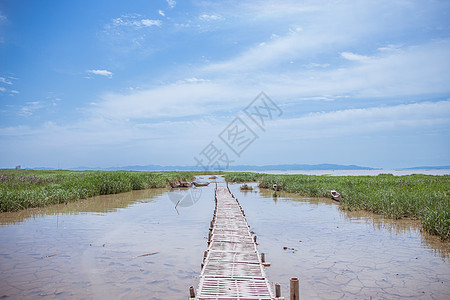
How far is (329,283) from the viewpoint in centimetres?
677

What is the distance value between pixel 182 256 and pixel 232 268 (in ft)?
8.25

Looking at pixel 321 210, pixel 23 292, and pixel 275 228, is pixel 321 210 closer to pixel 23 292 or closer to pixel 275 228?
pixel 275 228

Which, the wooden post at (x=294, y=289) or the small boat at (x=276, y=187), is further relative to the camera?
the small boat at (x=276, y=187)

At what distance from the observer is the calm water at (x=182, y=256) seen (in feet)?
21.3

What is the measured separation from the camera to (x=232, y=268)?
21.8 ft

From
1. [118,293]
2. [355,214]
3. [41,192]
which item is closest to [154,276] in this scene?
[118,293]

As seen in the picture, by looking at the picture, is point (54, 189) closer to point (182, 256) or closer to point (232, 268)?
point (182, 256)

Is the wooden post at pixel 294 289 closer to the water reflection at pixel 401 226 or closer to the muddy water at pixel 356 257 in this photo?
the muddy water at pixel 356 257

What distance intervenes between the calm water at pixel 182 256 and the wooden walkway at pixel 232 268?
22.9 inches

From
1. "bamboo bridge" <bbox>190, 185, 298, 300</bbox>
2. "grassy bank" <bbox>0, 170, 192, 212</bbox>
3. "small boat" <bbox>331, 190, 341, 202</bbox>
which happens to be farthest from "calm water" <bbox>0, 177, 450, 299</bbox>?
"small boat" <bbox>331, 190, 341, 202</bbox>

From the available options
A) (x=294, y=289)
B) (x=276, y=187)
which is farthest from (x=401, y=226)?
(x=276, y=187)

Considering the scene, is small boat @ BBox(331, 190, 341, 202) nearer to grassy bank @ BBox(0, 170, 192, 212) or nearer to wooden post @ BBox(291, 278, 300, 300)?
grassy bank @ BBox(0, 170, 192, 212)

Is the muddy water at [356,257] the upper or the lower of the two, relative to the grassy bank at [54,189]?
lower

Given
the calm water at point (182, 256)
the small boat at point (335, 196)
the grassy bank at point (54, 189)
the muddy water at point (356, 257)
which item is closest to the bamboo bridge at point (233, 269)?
the calm water at point (182, 256)
